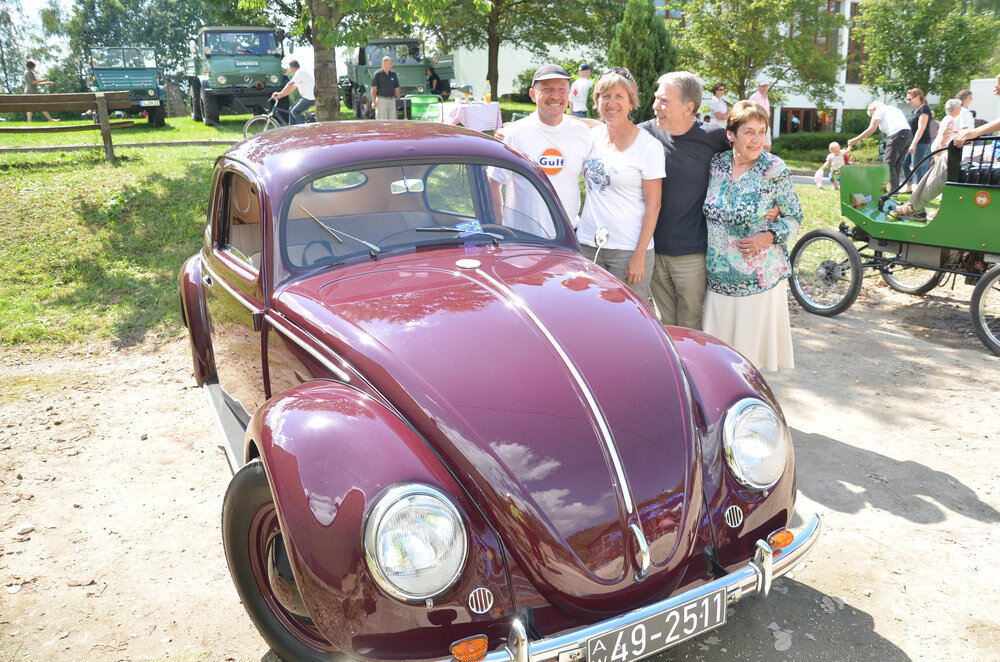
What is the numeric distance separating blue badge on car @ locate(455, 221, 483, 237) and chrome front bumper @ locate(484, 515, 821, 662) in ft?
6.15

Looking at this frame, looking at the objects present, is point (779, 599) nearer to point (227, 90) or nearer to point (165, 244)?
point (165, 244)

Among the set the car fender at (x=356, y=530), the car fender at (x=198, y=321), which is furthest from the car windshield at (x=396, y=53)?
the car fender at (x=356, y=530)

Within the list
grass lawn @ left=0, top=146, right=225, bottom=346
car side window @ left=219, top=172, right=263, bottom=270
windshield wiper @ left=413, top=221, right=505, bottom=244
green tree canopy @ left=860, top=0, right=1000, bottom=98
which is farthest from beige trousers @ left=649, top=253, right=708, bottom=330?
green tree canopy @ left=860, top=0, right=1000, bottom=98

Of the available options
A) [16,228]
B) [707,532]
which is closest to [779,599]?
[707,532]

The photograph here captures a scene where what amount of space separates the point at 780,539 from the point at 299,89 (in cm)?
1247

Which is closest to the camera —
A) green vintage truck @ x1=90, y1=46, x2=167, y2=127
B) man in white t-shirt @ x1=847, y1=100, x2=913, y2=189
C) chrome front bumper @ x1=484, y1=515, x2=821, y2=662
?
chrome front bumper @ x1=484, y1=515, x2=821, y2=662

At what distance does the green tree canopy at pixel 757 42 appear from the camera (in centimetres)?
2389

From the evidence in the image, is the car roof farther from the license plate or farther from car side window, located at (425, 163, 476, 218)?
the license plate

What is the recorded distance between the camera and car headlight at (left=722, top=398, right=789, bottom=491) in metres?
2.58

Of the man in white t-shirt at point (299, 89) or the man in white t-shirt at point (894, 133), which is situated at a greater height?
the man in white t-shirt at point (299, 89)

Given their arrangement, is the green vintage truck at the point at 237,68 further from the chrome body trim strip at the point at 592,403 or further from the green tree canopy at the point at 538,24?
the chrome body trim strip at the point at 592,403

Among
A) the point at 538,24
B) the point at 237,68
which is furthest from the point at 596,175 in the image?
the point at 538,24

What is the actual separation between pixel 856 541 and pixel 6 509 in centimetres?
423

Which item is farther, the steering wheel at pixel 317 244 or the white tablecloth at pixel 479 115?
the white tablecloth at pixel 479 115
